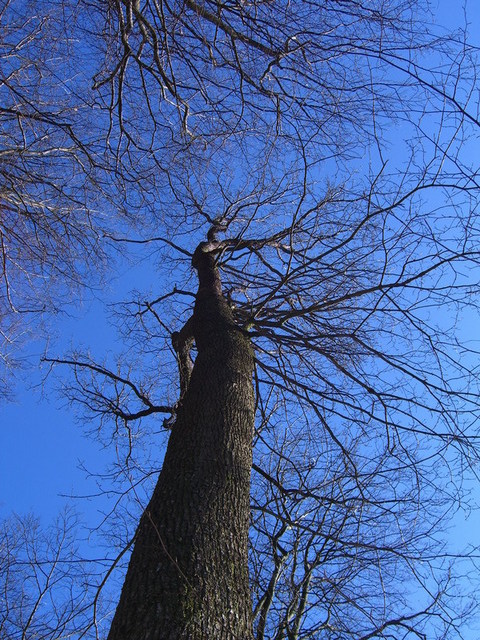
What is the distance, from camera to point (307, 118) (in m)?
3.31

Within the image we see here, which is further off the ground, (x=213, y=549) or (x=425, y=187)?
(x=425, y=187)

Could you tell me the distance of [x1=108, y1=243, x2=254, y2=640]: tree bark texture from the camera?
5.84 ft

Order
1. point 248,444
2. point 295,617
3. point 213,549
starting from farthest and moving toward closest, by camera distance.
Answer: point 295,617 → point 248,444 → point 213,549

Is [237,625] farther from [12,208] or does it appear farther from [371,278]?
[12,208]

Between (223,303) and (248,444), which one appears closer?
(248,444)

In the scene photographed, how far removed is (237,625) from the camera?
6.08 ft

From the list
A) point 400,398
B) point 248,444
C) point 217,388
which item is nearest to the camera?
point 248,444

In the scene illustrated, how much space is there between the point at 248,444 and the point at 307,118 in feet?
6.83

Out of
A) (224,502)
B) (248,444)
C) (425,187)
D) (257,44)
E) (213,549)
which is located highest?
(257,44)

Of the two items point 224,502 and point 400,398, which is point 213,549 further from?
point 400,398

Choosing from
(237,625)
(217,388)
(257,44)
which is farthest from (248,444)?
(257,44)

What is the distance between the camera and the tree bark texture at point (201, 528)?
5.84 ft

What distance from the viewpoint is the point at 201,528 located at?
2.09 metres

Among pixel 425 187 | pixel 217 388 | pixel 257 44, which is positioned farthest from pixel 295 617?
pixel 257 44
